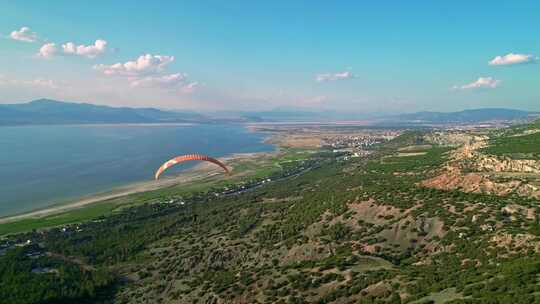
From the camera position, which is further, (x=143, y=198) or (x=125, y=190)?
(x=125, y=190)

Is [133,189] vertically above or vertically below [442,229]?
below

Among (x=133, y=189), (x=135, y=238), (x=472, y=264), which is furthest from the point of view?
(x=133, y=189)

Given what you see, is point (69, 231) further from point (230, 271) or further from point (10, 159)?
point (10, 159)

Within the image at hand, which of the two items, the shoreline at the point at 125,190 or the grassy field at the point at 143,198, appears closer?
the grassy field at the point at 143,198

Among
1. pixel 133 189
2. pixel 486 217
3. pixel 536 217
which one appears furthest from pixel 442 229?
pixel 133 189

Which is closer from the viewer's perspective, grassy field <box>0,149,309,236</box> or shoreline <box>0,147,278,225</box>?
grassy field <box>0,149,309,236</box>

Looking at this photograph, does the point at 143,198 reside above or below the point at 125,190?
below

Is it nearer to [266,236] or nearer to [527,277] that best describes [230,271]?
[266,236]

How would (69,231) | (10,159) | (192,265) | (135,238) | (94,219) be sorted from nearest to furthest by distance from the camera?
(192,265), (135,238), (69,231), (94,219), (10,159)

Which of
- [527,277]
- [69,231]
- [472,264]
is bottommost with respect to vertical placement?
[69,231]

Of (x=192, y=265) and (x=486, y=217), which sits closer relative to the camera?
(x=486, y=217)
